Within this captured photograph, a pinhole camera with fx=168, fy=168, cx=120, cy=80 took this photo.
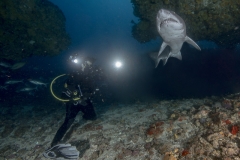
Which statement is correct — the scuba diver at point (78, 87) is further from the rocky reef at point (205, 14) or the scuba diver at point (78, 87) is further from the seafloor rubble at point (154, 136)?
the rocky reef at point (205, 14)

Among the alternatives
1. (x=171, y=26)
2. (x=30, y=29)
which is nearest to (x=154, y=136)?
(x=171, y=26)

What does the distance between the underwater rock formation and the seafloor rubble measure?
26.5 ft

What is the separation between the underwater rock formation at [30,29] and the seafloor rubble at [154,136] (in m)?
8.07

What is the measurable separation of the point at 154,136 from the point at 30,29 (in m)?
13.4

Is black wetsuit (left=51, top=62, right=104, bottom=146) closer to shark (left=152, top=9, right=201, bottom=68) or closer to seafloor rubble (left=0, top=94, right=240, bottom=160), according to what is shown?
seafloor rubble (left=0, top=94, right=240, bottom=160)

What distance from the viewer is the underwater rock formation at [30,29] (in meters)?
12.4

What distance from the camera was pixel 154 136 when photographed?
5.34m

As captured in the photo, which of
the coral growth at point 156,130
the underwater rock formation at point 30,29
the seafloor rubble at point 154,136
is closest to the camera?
the seafloor rubble at point 154,136

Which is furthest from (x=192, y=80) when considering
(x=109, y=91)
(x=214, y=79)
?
(x=109, y=91)

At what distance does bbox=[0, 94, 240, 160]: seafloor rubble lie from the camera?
13.7 feet

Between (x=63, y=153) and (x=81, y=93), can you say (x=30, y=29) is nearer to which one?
(x=81, y=93)

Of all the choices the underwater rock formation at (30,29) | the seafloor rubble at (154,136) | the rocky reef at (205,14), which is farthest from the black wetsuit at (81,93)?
the underwater rock formation at (30,29)

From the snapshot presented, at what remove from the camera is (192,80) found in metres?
12.9

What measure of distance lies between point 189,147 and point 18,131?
27.3 ft
